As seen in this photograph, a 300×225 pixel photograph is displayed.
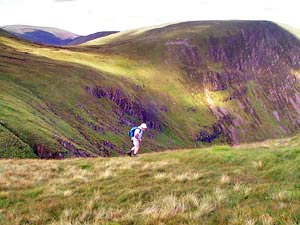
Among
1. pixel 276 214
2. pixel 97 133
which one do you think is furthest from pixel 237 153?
pixel 97 133

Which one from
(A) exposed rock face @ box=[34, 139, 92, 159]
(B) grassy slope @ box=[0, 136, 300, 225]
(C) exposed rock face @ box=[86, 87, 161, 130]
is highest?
(B) grassy slope @ box=[0, 136, 300, 225]

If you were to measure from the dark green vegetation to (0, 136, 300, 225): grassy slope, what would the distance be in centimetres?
2957

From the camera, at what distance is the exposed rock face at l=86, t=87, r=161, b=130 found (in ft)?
366

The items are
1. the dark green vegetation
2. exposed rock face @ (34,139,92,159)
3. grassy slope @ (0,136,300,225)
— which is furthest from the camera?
the dark green vegetation

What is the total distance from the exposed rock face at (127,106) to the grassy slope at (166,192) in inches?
3634

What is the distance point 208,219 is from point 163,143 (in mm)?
111760

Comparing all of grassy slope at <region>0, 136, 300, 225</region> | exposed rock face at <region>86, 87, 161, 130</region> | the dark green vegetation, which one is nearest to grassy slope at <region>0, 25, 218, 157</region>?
the dark green vegetation

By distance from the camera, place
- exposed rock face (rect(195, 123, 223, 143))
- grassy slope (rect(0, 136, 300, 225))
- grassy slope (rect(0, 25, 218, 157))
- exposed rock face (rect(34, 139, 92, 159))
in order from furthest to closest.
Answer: exposed rock face (rect(195, 123, 223, 143))
grassy slope (rect(0, 25, 218, 157))
exposed rock face (rect(34, 139, 92, 159))
grassy slope (rect(0, 136, 300, 225))

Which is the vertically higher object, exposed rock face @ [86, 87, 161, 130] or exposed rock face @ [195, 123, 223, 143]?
exposed rock face @ [86, 87, 161, 130]

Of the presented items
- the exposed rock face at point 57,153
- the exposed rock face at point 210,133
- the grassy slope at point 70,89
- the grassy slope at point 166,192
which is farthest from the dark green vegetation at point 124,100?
the grassy slope at point 166,192

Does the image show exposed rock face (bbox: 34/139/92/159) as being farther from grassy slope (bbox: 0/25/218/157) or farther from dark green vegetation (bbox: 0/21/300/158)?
grassy slope (bbox: 0/25/218/157)

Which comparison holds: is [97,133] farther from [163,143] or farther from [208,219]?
[208,219]

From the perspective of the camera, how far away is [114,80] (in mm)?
126125

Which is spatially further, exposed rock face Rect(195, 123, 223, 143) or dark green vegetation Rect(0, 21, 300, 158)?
exposed rock face Rect(195, 123, 223, 143)
